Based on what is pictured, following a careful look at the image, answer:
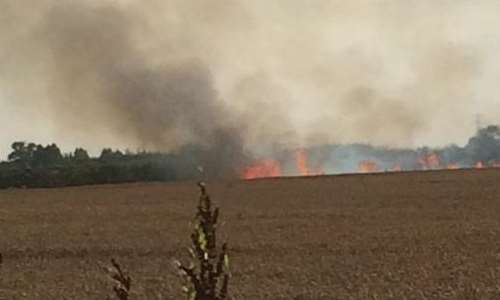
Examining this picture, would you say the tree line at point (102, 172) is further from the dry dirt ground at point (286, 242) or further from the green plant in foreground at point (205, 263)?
the green plant in foreground at point (205, 263)

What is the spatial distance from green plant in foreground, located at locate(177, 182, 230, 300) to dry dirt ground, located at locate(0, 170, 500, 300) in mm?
13929

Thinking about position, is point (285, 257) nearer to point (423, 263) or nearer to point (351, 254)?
point (351, 254)

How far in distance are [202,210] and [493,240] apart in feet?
82.2

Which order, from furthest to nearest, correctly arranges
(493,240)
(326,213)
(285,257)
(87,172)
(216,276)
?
1. (87,172)
2. (326,213)
3. (493,240)
4. (285,257)
5. (216,276)

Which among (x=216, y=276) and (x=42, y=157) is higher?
(x=42, y=157)

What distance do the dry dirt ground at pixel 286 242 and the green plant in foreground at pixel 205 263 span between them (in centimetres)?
1393

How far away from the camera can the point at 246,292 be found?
1878 centimetres

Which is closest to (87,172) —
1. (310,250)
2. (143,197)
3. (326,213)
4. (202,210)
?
(143,197)

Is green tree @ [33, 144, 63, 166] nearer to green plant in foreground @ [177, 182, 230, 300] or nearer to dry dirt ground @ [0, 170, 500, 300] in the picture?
dry dirt ground @ [0, 170, 500, 300]

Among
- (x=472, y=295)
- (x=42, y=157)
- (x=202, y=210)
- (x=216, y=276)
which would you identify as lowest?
(x=472, y=295)

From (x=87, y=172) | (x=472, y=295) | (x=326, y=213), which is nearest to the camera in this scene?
(x=472, y=295)

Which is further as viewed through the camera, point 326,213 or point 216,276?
point 326,213

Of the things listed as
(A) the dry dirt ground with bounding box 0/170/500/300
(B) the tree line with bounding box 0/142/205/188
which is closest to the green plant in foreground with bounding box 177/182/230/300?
(A) the dry dirt ground with bounding box 0/170/500/300

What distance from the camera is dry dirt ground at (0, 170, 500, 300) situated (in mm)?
19609
